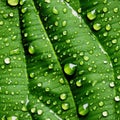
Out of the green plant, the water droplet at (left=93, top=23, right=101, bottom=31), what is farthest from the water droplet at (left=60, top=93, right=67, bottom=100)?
the water droplet at (left=93, top=23, right=101, bottom=31)

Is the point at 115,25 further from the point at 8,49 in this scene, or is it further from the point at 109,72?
the point at 8,49

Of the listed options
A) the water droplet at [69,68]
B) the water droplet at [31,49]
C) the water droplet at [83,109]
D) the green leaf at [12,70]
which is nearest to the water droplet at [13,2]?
the green leaf at [12,70]

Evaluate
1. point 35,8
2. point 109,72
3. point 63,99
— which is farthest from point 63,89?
point 35,8

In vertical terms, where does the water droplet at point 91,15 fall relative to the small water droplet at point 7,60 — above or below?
above

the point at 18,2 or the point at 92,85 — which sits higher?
the point at 18,2

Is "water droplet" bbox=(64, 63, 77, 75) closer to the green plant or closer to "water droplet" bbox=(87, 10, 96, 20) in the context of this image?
the green plant

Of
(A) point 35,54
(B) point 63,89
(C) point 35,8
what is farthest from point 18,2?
(B) point 63,89

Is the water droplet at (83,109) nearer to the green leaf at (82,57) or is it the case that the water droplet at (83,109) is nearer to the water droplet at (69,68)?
the green leaf at (82,57)
